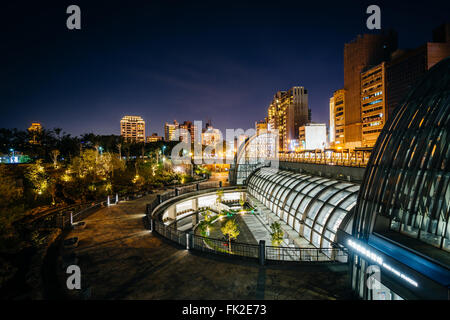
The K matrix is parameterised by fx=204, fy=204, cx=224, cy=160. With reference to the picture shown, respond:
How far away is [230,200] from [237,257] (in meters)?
27.5

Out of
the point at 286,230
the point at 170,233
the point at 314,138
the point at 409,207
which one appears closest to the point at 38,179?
the point at 170,233

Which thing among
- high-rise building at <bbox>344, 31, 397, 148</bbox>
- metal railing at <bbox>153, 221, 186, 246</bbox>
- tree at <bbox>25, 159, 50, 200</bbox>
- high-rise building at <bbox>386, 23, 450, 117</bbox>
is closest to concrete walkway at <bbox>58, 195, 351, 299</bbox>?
metal railing at <bbox>153, 221, 186, 246</bbox>

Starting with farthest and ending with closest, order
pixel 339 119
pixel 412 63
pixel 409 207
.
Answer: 1. pixel 339 119
2. pixel 412 63
3. pixel 409 207

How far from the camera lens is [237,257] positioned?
12.8m

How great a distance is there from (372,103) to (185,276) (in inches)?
4628

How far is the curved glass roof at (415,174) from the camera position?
7.85 meters

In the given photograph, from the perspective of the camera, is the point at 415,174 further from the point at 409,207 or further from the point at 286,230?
the point at 286,230

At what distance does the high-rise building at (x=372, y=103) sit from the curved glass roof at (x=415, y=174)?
319 ft

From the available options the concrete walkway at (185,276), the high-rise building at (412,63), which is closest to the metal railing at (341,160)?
the concrete walkway at (185,276)

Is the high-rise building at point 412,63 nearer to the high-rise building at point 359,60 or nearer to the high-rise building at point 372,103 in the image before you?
the high-rise building at point 372,103

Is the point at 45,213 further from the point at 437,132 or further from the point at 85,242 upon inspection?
the point at 437,132

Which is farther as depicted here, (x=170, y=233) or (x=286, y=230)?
(x=286, y=230)

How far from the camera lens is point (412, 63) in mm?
80250
